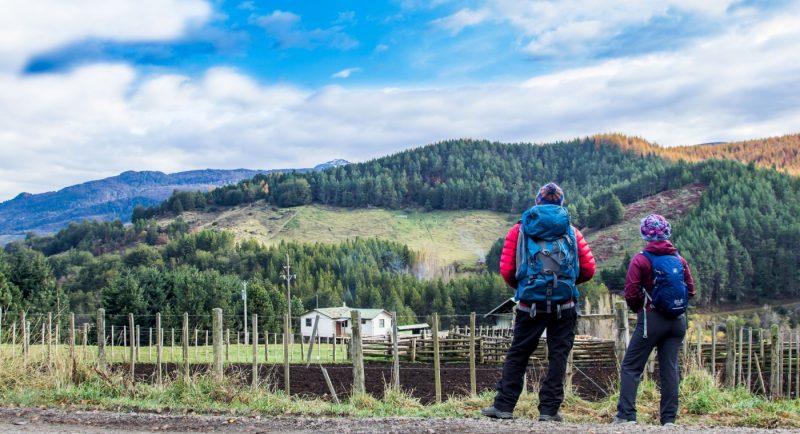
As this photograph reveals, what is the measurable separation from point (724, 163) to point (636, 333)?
160252 mm

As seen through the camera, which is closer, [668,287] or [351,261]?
[668,287]

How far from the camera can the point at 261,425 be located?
6.97 m

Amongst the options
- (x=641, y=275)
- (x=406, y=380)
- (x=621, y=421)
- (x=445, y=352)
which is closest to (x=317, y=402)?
(x=621, y=421)

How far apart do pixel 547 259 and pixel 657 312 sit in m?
1.26

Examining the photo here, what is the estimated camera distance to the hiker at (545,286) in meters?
6.65

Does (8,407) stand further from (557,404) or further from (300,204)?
(300,204)

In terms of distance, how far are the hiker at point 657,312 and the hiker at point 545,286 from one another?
1.75 ft

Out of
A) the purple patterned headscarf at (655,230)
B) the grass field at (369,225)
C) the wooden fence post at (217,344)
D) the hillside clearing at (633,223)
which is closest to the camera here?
the purple patterned headscarf at (655,230)

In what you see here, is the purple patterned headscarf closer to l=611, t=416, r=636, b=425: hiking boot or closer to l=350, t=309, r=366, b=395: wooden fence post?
l=611, t=416, r=636, b=425: hiking boot

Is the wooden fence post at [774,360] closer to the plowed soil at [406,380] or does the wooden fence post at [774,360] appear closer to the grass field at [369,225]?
the plowed soil at [406,380]

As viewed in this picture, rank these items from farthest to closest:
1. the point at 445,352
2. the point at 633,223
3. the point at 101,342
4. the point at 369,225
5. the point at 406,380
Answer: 1. the point at 369,225
2. the point at 633,223
3. the point at 445,352
4. the point at 406,380
5. the point at 101,342

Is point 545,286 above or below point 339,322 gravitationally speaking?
above

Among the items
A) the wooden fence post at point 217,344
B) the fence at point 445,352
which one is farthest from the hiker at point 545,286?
the fence at point 445,352

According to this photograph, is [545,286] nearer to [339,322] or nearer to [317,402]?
[317,402]
